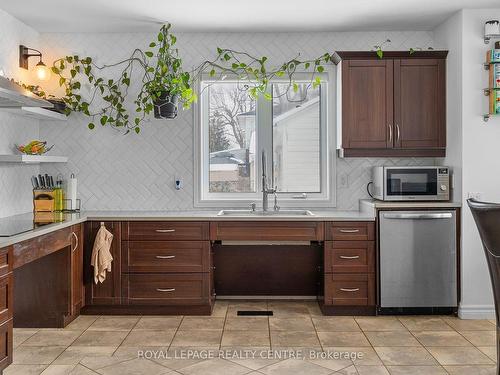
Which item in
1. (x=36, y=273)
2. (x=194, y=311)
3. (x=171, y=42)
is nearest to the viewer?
(x=36, y=273)

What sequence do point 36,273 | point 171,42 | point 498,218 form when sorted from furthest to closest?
point 171,42
point 36,273
point 498,218

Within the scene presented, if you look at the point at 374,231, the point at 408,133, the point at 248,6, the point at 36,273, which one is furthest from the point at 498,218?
the point at 36,273

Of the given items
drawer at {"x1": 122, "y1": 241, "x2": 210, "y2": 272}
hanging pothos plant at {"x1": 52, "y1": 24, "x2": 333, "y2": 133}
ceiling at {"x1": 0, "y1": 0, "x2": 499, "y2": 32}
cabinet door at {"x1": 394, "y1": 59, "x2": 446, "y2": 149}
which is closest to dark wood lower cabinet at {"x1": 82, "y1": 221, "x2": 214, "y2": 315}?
drawer at {"x1": 122, "y1": 241, "x2": 210, "y2": 272}

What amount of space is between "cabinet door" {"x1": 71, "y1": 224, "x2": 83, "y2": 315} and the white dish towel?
117 mm

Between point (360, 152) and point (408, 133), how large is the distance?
0.43 meters

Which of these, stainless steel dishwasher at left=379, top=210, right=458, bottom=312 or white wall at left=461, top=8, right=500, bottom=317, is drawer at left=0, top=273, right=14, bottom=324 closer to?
stainless steel dishwasher at left=379, top=210, right=458, bottom=312

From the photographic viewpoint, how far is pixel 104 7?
424 cm

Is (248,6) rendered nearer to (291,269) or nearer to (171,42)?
(171,42)

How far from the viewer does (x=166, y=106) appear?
4.59 metres

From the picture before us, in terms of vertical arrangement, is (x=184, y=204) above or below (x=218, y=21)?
below

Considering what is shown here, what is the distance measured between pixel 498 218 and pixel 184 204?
10.1 feet

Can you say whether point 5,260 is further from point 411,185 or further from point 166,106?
point 411,185

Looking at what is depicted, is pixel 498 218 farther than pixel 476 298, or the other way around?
pixel 476 298

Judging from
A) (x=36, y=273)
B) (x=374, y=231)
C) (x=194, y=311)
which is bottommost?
(x=194, y=311)
